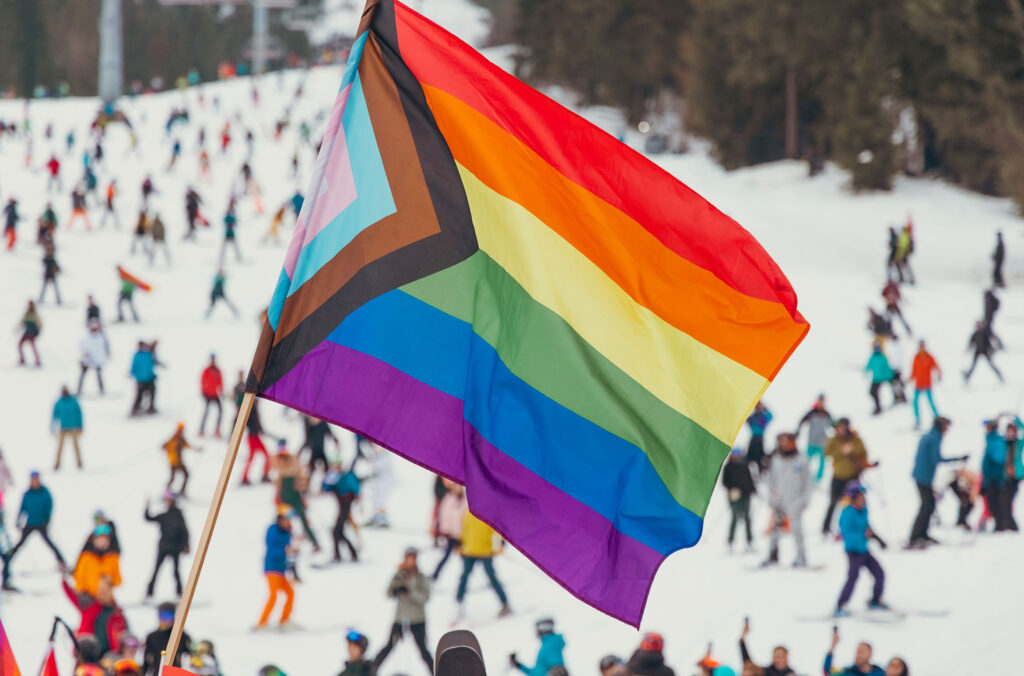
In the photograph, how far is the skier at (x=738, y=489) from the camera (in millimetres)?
13328

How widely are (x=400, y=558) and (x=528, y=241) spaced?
9235mm

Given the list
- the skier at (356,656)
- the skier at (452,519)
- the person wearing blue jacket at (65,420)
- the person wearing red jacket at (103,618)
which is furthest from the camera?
the person wearing blue jacket at (65,420)

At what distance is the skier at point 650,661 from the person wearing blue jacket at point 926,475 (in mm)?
6016

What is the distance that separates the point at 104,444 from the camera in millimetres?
17875

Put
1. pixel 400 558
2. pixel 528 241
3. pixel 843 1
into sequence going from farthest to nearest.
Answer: pixel 843 1
pixel 400 558
pixel 528 241

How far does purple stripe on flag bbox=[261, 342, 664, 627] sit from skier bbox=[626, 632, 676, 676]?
9.68 feet

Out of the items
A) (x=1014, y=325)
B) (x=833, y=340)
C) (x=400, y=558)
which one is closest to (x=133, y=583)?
(x=400, y=558)

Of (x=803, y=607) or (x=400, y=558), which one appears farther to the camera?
(x=400, y=558)

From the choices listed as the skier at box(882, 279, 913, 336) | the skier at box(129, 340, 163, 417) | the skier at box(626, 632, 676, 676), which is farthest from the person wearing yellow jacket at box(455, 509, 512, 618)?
the skier at box(882, 279, 913, 336)

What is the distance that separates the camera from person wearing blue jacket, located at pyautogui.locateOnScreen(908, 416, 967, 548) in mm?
12672

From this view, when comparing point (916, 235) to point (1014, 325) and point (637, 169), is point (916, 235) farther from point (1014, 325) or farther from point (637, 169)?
point (637, 169)

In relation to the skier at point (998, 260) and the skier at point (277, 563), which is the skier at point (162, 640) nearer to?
the skier at point (277, 563)

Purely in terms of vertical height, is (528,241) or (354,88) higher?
(354,88)

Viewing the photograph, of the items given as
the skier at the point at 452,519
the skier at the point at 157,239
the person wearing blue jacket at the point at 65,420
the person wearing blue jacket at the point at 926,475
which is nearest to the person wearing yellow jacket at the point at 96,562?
the skier at the point at 452,519
